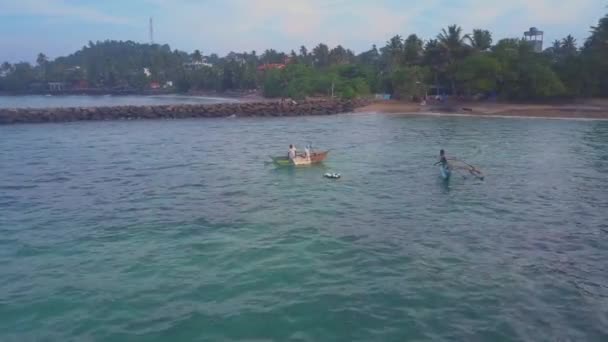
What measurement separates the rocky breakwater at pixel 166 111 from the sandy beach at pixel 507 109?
6.96 m

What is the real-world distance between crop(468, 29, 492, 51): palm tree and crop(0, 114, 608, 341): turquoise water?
152ft

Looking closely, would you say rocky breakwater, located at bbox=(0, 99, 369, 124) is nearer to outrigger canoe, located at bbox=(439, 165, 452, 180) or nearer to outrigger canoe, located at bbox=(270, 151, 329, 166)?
outrigger canoe, located at bbox=(270, 151, 329, 166)

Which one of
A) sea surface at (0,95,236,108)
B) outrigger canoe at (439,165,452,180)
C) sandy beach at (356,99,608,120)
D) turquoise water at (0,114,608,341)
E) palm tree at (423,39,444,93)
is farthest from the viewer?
sea surface at (0,95,236,108)

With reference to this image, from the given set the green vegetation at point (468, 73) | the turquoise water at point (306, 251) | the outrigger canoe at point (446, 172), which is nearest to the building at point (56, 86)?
the green vegetation at point (468, 73)

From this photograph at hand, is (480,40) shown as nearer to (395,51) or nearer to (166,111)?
(395,51)

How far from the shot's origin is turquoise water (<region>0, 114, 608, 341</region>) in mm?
11867

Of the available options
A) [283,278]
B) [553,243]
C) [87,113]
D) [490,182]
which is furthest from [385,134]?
[87,113]

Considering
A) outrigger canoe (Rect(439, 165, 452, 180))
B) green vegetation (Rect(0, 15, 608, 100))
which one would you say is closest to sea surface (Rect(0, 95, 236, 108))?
green vegetation (Rect(0, 15, 608, 100))

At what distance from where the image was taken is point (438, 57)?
257 ft

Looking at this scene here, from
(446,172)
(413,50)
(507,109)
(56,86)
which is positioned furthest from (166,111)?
(56,86)

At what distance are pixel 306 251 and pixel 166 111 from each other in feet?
197

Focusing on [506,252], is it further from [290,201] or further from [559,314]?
[290,201]

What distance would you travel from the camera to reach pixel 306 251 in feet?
53.9

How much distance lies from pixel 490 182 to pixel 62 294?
71.4ft
